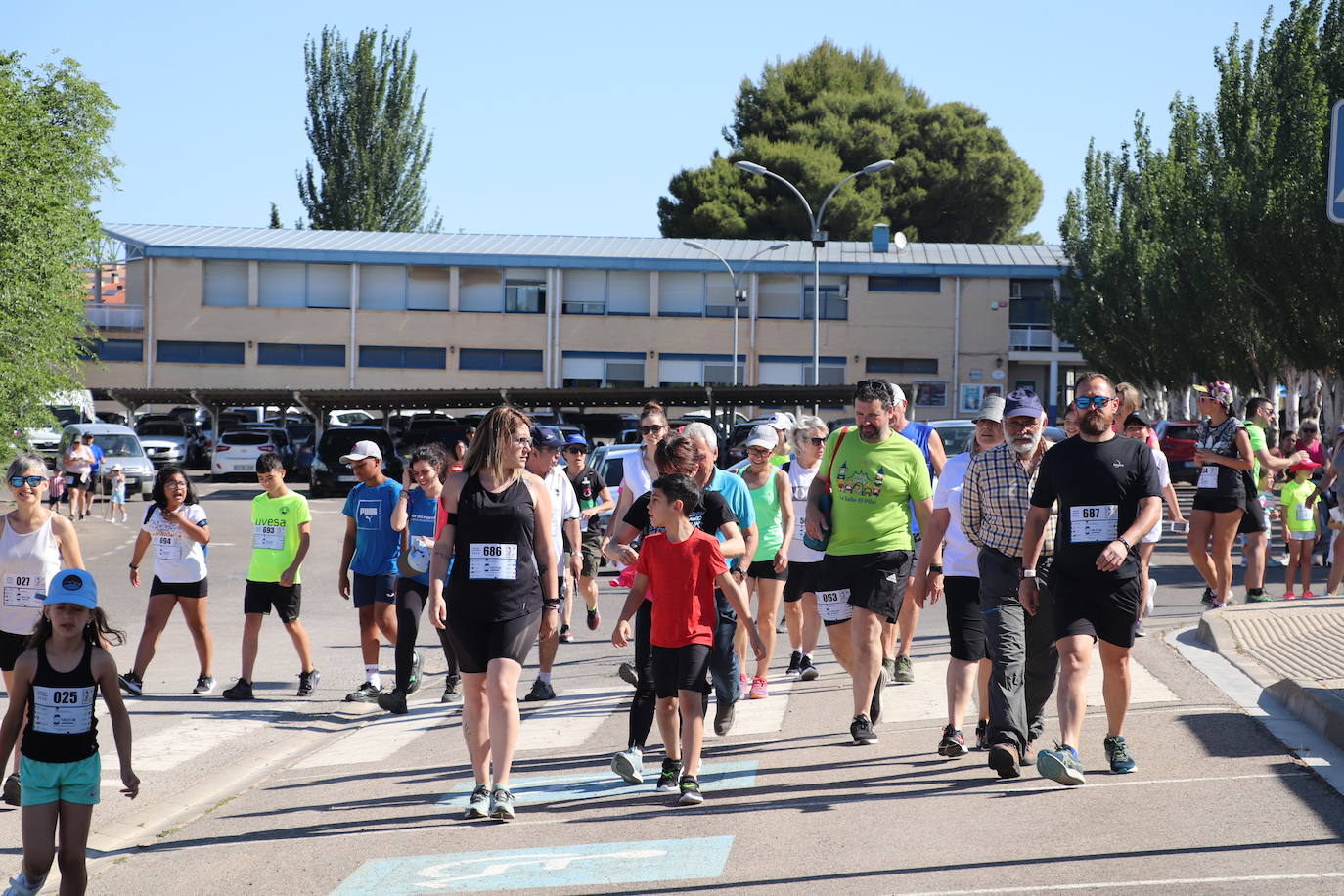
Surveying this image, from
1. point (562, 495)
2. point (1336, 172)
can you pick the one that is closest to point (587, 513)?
point (562, 495)

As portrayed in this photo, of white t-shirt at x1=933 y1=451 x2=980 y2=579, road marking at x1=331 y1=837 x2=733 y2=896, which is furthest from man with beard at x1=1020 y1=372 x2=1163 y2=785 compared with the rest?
road marking at x1=331 y1=837 x2=733 y2=896

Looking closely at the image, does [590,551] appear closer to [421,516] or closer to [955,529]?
[421,516]

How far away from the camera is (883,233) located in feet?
196

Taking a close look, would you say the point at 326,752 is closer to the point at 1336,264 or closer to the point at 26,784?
the point at 26,784

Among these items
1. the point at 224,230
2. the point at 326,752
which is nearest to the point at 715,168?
the point at 224,230

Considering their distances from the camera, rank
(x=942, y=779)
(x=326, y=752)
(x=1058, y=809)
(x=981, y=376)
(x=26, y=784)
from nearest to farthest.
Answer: (x=26, y=784) → (x=1058, y=809) → (x=942, y=779) → (x=326, y=752) → (x=981, y=376)

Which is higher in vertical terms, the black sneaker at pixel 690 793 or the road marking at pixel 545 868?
the black sneaker at pixel 690 793

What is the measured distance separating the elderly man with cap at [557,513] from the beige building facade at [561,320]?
154 feet

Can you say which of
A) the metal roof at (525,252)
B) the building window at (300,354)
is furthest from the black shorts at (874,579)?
the building window at (300,354)

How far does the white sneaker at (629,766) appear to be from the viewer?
716 centimetres

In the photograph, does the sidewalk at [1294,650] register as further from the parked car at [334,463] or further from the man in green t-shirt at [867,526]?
the parked car at [334,463]

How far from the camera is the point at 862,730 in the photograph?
807 centimetres

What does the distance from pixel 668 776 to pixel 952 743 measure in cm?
144

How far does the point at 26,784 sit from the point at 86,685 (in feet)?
1.33
